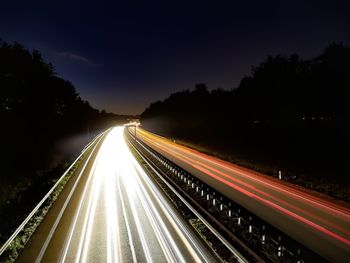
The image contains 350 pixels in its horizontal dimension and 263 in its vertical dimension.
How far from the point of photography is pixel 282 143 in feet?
188

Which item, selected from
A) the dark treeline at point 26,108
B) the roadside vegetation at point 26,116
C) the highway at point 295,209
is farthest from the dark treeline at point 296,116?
the dark treeline at point 26,108

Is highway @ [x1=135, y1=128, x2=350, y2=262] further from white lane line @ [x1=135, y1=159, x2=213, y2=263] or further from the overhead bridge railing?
white lane line @ [x1=135, y1=159, x2=213, y2=263]

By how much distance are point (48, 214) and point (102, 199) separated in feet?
13.3

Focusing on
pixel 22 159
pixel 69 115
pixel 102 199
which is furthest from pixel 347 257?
pixel 69 115

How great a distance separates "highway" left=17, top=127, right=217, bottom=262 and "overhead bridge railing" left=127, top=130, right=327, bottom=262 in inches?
83.7

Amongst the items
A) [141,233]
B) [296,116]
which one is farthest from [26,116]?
[141,233]

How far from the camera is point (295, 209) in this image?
A: 18656mm

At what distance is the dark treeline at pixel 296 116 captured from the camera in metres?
42.6

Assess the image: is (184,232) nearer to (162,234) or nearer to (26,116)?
(162,234)

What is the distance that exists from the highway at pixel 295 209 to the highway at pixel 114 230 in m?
4.93

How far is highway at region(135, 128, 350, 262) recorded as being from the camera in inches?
542

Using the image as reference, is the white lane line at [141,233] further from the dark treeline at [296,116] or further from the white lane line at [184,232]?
the dark treeline at [296,116]

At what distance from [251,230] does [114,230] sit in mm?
6756

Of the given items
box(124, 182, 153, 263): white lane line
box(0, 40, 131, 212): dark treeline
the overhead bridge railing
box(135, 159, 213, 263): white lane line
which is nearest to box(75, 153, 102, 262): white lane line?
box(124, 182, 153, 263): white lane line
